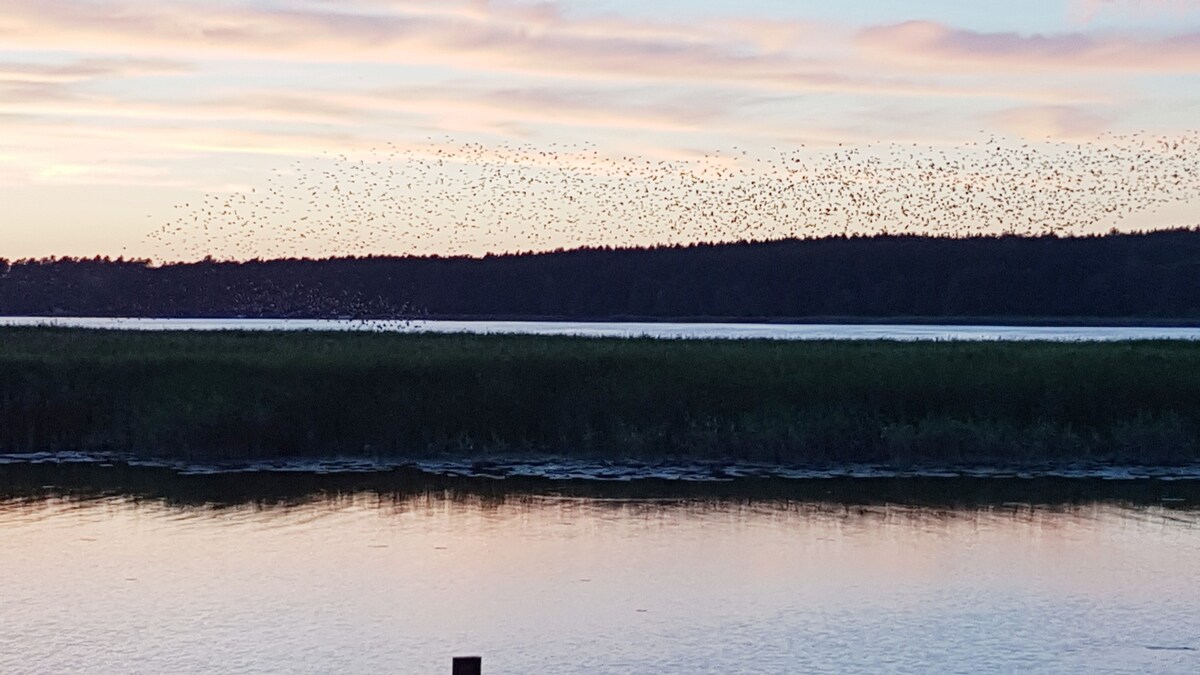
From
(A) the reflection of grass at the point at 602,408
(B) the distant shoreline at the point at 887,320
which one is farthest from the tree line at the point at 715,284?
(A) the reflection of grass at the point at 602,408

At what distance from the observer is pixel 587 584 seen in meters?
15.2

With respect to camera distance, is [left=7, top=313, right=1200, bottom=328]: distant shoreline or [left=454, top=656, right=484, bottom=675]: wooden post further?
[left=7, top=313, right=1200, bottom=328]: distant shoreline

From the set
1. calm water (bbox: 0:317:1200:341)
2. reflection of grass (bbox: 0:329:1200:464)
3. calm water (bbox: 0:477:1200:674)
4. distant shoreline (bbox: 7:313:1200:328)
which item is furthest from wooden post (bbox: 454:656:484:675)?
distant shoreline (bbox: 7:313:1200:328)

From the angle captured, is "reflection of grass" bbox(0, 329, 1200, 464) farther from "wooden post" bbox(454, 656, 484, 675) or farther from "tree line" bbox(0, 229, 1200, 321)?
"tree line" bbox(0, 229, 1200, 321)

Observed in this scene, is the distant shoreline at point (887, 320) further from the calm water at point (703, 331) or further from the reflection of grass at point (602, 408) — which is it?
the reflection of grass at point (602, 408)

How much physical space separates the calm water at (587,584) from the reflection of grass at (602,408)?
10.7ft

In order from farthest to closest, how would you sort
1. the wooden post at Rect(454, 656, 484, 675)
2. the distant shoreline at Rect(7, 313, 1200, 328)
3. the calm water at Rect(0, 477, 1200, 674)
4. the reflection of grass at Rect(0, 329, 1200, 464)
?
1. the distant shoreline at Rect(7, 313, 1200, 328)
2. the reflection of grass at Rect(0, 329, 1200, 464)
3. the calm water at Rect(0, 477, 1200, 674)
4. the wooden post at Rect(454, 656, 484, 675)

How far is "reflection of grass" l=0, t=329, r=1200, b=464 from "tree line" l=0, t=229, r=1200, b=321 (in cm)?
8061

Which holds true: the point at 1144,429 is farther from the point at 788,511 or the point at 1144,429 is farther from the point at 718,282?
the point at 718,282

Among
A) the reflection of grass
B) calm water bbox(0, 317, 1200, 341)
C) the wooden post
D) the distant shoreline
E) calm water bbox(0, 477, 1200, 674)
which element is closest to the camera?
the wooden post

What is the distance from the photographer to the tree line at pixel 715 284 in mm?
107750

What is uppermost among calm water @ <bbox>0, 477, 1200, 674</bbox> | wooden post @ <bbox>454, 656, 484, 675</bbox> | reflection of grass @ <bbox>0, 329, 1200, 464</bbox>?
reflection of grass @ <bbox>0, 329, 1200, 464</bbox>

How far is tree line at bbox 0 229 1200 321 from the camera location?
107750 millimetres

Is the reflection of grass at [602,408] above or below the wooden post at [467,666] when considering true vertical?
above
